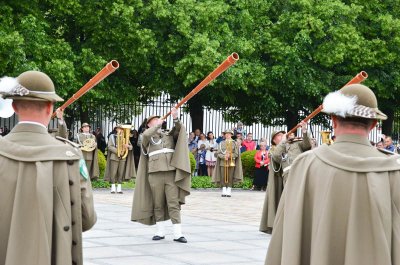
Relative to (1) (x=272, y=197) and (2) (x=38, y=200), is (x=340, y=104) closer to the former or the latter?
(2) (x=38, y=200)

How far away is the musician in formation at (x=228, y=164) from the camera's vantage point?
2534 cm

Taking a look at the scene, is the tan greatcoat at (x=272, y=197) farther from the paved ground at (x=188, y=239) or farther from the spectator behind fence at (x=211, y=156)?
the spectator behind fence at (x=211, y=156)

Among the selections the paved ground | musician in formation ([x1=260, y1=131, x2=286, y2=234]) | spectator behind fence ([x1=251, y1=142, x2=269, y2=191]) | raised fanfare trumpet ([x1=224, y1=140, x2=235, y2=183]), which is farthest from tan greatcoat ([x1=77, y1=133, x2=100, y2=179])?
musician in formation ([x1=260, y1=131, x2=286, y2=234])

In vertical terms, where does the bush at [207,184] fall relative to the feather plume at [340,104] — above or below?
below

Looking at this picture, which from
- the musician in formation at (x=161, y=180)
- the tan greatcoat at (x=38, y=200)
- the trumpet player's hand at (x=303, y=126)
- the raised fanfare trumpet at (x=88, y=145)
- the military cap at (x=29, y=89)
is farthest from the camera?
the raised fanfare trumpet at (x=88, y=145)

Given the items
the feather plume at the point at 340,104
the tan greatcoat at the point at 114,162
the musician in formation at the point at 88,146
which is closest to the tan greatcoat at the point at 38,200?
the feather plume at the point at 340,104

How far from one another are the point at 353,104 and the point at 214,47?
2672 centimetres

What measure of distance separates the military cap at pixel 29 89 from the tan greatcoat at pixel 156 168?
7.61 metres

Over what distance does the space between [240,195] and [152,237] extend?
38.9 feet

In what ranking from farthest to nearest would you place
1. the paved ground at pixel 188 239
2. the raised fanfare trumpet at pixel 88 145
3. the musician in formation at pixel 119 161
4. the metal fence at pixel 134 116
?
the metal fence at pixel 134 116
the raised fanfare trumpet at pixel 88 145
the musician in formation at pixel 119 161
the paved ground at pixel 188 239

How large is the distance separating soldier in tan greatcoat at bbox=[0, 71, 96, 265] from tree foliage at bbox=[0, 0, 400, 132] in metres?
21.7

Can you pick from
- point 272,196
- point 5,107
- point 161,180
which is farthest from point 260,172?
point 5,107

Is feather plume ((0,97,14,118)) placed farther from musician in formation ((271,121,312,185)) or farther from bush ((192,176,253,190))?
bush ((192,176,253,190))

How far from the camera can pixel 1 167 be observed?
5.43 m
